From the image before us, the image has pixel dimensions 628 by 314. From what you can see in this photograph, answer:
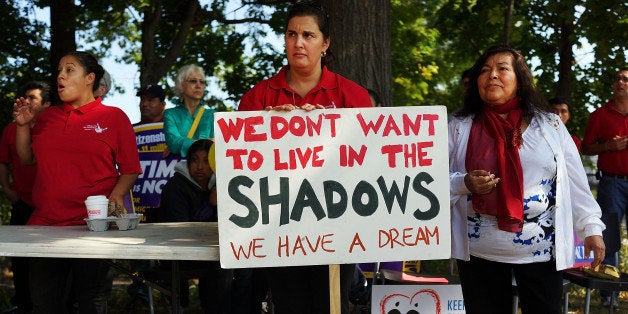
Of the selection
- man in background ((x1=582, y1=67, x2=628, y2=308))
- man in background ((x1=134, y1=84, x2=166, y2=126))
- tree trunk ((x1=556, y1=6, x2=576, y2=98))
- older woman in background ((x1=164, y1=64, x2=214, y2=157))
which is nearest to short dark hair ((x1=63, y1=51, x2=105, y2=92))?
older woman in background ((x1=164, y1=64, x2=214, y2=157))

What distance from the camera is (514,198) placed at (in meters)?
3.91

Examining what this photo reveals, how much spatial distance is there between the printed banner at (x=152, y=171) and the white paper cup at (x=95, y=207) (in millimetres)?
2600

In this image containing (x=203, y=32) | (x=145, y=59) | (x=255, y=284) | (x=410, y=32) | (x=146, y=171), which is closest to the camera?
(x=255, y=284)

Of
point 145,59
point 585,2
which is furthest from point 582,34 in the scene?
point 145,59

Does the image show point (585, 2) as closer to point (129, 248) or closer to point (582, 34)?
point (582, 34)

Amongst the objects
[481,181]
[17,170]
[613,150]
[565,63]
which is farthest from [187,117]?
[565,63]

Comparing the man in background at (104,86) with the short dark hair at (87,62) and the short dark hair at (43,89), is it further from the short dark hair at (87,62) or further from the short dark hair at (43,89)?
the short dark hair at (87,62)

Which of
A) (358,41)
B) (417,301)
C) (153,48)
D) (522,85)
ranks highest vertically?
(153,48)

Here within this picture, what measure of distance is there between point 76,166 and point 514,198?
7.60 ft

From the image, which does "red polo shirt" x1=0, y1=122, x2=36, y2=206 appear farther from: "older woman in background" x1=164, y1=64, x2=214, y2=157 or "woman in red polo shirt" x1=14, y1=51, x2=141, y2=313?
"woman in red polo shirt" x1=14, y1=51, x2=141, y2=313

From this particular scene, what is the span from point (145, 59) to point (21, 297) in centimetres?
447

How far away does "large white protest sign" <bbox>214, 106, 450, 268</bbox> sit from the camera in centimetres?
377

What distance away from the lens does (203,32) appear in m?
14.8

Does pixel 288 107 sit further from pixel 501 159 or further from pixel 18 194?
pixel 18 194
